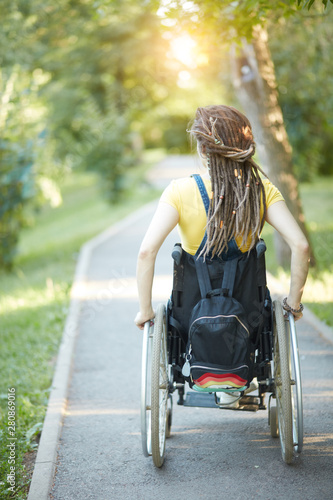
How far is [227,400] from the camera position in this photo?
3.40m

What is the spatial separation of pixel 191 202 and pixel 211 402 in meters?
1.31

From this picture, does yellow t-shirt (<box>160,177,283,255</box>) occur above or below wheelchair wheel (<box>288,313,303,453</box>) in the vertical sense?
above

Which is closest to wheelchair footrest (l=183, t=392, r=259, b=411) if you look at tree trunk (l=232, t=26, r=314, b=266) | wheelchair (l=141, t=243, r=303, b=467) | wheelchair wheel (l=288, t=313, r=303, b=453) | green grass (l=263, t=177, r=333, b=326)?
wheelchair (l=141, t=243, r=303, b=467)

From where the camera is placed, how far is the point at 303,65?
1278 cm

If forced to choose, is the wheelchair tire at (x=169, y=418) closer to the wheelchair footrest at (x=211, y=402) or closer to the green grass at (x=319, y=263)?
the wheelchair footrest at (x=211, y=402)

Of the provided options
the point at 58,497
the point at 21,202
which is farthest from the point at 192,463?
the point at 21,202

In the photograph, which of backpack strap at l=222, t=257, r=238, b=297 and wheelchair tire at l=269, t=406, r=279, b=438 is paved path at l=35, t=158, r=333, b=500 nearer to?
wheelchair tire at l=269, t=406, r=279, b=438

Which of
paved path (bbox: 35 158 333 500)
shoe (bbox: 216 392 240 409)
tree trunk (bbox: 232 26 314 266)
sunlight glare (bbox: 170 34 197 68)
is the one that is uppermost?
sunlight glare (bbox: 170 34 197 68)

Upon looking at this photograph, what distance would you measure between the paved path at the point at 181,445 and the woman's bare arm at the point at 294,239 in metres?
1.07

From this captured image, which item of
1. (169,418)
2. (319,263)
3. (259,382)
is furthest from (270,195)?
(319,263)

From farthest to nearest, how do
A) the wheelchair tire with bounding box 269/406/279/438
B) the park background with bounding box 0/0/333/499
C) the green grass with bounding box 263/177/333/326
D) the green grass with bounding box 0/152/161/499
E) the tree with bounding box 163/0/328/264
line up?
the tree with bounding box 163/0/328/264, the green grass with bounding box 263/177/333/326, the park background with bounding box 0/0/333/499, the green grass with bounding box 0/152/161/499, the wheelchair tire with bounding box 269/406/279/438

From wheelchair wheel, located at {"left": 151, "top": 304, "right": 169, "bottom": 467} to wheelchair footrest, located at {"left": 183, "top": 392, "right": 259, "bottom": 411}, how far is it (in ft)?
0.60

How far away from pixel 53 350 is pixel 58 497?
2809 mm

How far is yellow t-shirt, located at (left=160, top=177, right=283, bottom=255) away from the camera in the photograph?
3.10m
